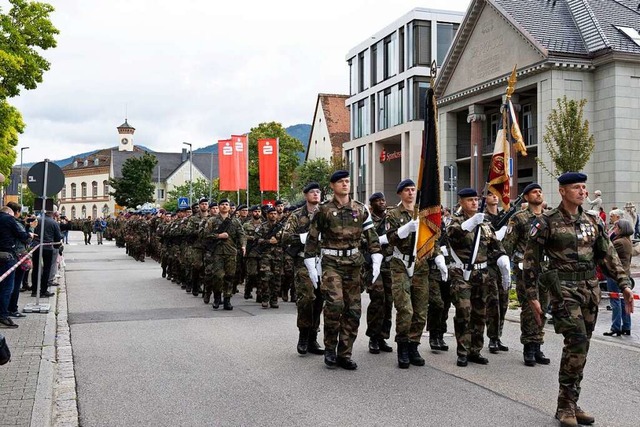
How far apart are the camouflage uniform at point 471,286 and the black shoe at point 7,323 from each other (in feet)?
21.1

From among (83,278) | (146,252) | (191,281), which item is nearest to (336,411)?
(191,281)

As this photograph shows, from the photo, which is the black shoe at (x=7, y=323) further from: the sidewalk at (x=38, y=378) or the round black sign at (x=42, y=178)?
the round black sign at (x=42, y=178)

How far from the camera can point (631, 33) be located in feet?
103

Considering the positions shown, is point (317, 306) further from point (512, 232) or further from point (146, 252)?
point (146, 252)

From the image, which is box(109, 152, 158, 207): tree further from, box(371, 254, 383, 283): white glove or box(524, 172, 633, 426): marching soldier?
box(524, 172, 633, 426): marching soldier

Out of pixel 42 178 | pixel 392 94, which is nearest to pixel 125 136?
pixel 392 94

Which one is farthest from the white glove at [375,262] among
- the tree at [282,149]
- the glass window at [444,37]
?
the tree at [282,149]

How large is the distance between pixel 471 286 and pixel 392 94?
144 ft

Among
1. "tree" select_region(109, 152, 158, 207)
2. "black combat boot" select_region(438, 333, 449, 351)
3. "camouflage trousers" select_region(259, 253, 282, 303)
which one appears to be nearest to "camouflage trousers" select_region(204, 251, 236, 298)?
"camouflage trousers" select_region(259, 253, 282, 303)

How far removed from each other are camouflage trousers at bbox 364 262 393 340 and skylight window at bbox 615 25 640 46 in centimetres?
2650

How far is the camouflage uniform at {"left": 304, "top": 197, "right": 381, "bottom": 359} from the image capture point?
25.3 feet

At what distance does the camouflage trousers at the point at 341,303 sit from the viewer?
7.69 m

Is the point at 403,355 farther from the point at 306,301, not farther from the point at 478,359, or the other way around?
the point at 306,301

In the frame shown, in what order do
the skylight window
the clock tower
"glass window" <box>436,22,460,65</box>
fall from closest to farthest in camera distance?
the skylight window, "glass window" <box>436,22,460,65</box>, the clock tower
